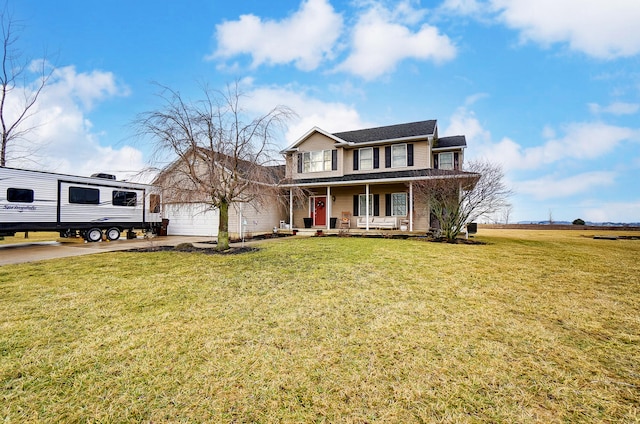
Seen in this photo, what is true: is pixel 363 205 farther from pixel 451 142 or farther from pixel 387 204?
pixel 451 142

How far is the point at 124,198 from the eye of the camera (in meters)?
15.3

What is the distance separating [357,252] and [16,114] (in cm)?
2408

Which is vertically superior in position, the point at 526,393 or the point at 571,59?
the point at 571,59

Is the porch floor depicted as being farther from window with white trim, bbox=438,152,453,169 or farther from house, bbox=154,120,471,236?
window with white trim, bbox=438,152,453,169

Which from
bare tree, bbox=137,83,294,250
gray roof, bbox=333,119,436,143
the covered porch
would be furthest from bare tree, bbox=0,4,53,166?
gray roof, bbox=333,119,436,143

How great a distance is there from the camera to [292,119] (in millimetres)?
10234

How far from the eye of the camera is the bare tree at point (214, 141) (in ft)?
30.9

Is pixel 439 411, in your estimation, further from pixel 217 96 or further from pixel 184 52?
pixel 184 52

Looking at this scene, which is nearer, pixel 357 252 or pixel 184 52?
pixel 357 252

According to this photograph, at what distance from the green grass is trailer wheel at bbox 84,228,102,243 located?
8397 millimetres

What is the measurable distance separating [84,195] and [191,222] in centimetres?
570

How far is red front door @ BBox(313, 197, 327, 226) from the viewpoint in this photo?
19594 millimetres

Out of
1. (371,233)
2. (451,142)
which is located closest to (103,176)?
(371,233)

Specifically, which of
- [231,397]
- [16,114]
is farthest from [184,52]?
[231,397]
